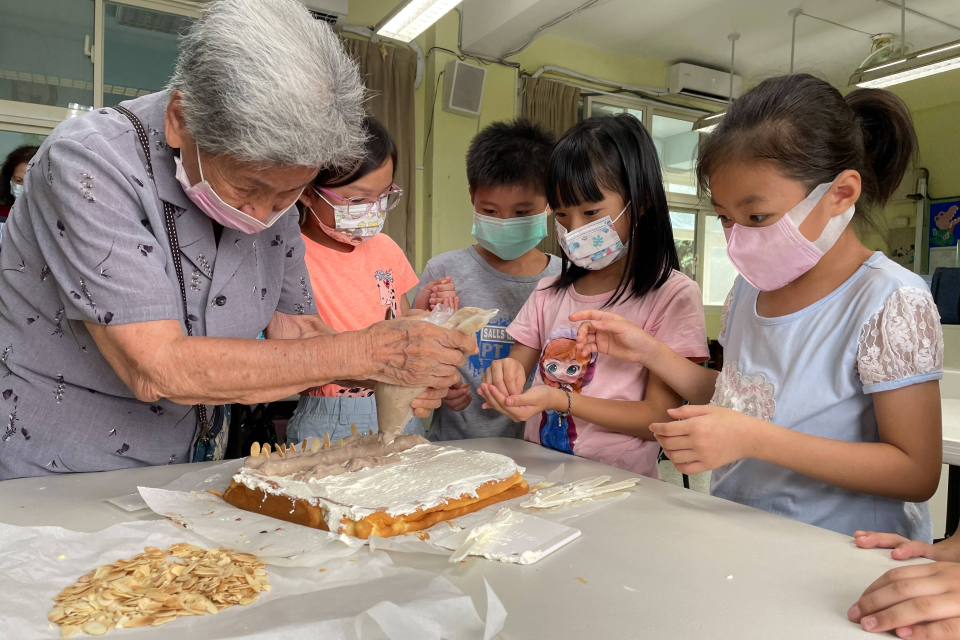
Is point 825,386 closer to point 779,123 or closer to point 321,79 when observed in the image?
point 779,123

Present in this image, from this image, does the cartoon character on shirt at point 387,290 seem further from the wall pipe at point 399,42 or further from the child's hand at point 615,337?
the wall pipe at point 399,42

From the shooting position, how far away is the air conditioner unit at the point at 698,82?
275 inches

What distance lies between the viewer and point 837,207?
1.25 meters

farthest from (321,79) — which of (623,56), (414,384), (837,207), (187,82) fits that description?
(623,56)

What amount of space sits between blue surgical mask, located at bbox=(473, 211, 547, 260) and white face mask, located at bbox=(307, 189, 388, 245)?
32 cm

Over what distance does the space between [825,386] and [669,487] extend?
1.14ft

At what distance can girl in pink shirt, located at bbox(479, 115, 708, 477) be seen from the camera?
162cm

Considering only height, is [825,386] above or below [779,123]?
below

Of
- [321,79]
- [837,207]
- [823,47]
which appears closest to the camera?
[321,79]

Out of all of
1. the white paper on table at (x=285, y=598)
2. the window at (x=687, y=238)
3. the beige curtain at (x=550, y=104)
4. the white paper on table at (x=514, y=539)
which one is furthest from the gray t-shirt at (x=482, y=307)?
the window at (x=687, y=238)

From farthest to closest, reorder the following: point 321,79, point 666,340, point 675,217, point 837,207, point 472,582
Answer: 1. point 675,217
2. point 666,340
3. point 837,207
4. point 321,79
5. point 472,582

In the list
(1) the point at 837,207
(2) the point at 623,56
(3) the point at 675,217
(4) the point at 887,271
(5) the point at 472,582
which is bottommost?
(5) the point at 472,582

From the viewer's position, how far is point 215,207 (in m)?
1.26

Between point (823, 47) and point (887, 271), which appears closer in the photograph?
point (887, 271)
